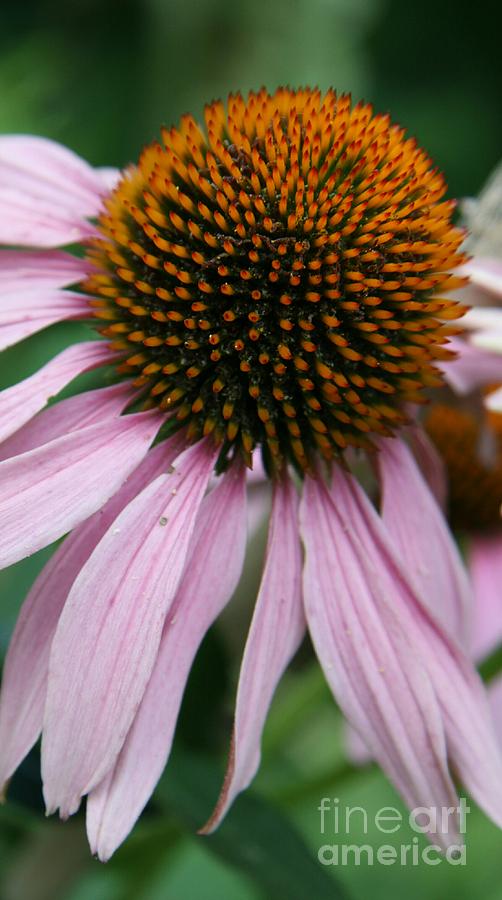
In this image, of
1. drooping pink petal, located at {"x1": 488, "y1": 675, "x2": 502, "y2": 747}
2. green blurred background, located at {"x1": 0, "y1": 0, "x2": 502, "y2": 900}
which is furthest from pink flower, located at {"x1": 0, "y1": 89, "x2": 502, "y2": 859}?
drooping pink petal, located at {"x1": 488, "y1": 675, "x2": 502, "y2": 747}

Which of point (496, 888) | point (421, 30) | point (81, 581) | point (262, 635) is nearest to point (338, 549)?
point (262, 635)

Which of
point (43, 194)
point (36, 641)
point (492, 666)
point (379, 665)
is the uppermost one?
point (43, 194)

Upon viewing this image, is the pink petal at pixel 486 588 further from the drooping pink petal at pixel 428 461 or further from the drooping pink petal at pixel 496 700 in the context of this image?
the drooping pink petal at pixel 428 461

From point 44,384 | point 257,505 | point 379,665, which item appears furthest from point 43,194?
point 379,665

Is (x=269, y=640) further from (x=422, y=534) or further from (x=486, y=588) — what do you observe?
(x=486, y=588)

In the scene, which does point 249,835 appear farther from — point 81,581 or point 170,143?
point 170,143

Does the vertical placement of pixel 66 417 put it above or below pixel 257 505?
above
